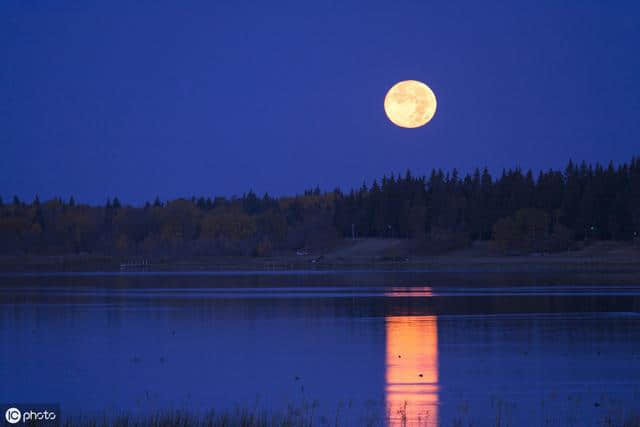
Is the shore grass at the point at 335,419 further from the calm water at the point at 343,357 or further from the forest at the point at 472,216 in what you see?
the forest at the point at 472,216

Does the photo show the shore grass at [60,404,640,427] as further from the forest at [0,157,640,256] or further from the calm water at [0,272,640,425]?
the forest at [0,157,640,256]

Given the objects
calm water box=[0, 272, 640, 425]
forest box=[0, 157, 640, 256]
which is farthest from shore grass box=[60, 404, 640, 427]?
forest box=[0, 157, 640, 256]

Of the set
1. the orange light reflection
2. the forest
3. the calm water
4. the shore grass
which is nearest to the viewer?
the shore grass

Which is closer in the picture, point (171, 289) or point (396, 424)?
point (396, 424)

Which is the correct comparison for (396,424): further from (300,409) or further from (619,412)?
(619,412)

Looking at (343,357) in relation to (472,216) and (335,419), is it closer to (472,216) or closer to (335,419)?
(335,419)

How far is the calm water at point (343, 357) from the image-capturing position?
20.6 meters

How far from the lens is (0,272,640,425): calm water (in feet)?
67.6

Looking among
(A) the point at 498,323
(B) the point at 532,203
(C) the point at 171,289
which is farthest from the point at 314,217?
(A) the point at 498,323

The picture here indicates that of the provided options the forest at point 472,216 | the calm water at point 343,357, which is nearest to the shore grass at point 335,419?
the calm water at point 343,357

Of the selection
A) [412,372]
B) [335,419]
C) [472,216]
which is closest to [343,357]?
[412,372]

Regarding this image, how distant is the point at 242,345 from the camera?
31.3 metres

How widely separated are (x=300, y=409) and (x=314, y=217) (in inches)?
6312

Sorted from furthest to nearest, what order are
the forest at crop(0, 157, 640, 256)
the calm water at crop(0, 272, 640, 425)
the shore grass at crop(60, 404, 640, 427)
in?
the forest at crop(0, 157, 640, 256)
the calm water at crop(0, 272, 640, 425)
the shore grass at crop(60, 404, 640, 427)
